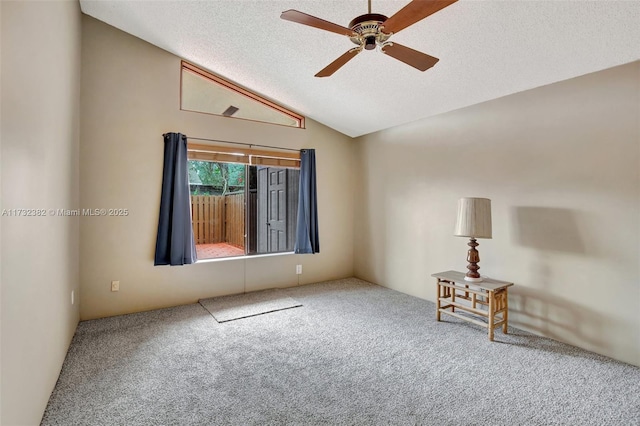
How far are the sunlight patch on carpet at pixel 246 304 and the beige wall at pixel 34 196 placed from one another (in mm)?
1344

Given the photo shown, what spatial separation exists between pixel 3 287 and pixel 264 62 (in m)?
2.97

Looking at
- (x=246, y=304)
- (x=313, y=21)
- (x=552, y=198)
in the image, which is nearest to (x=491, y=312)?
(x=552, y=198)

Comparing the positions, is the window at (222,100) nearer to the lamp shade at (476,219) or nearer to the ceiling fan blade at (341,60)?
the ceiling fan blade at (341,60)

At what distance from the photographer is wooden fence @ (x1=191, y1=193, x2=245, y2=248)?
416 cm

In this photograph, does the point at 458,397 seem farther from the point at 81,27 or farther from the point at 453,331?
the point at 81,27

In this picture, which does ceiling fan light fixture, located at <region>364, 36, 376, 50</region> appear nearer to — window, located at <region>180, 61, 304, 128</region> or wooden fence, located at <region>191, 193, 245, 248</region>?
window, located at <region>180, 61, 304, 128</region>

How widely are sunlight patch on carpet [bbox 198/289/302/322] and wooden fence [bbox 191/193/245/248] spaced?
2.38 feet

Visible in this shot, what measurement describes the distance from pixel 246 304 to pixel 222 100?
2.58 m

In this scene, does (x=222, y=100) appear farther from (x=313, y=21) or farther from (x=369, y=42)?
(x=369, y=42)

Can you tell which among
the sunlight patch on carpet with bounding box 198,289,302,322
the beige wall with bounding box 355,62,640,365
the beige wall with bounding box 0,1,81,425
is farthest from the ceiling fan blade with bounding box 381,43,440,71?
the sunlight patch on carpet with bounding box 198,289,302,322

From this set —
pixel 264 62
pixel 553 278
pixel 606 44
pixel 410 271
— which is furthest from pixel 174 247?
pixel 606 44

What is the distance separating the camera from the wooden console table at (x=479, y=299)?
9.60ft

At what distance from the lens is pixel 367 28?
70.5 inches

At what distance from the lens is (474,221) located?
10.1 feet
